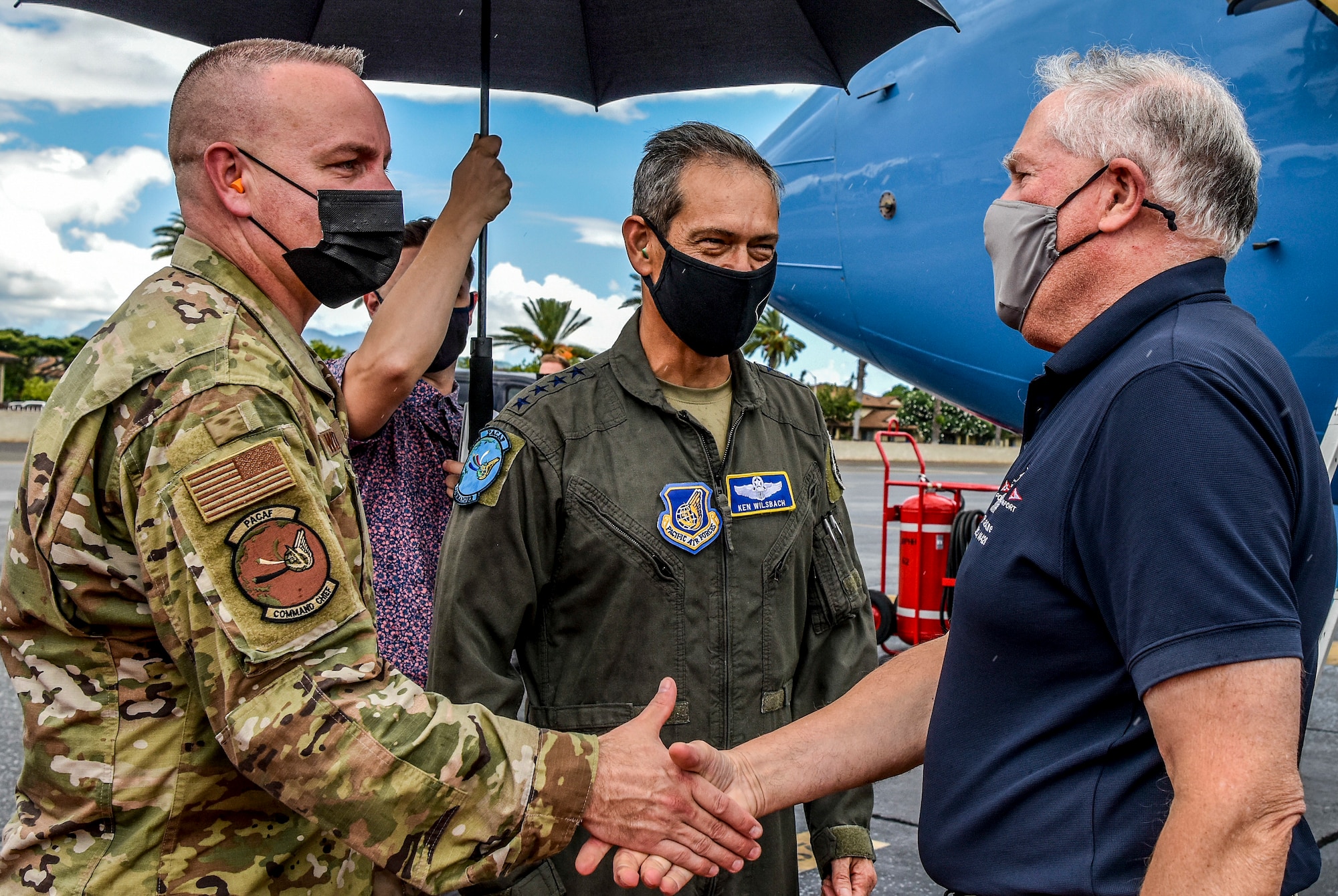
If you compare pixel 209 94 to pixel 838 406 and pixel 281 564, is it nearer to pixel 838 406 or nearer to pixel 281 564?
pixel 281 564

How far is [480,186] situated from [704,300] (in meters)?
0.64

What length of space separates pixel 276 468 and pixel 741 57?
209 centimetres

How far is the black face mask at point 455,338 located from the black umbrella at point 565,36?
0.39ft

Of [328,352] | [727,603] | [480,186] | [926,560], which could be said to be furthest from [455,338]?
[328,352]

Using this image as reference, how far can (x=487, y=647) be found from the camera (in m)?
2.24

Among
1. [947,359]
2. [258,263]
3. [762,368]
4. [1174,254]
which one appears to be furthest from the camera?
[947,359]

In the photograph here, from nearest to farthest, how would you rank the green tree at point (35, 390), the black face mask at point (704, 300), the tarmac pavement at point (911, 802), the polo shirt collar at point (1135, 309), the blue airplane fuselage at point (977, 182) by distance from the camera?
the polo shirt collar at point (1135, 309) < the black face mask at point (704, 300) < the blue airplane fuselage at point (977, 182) < the tarmac pavement at point (911, 802) < the green tree at point (35, 390)

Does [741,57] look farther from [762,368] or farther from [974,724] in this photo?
[974,724]

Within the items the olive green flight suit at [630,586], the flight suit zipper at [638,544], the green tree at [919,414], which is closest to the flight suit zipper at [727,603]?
the olive green flight suit at [630,586]

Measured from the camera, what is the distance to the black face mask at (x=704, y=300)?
8.34 ft

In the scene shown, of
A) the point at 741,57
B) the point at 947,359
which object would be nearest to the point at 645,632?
the point at 741,57

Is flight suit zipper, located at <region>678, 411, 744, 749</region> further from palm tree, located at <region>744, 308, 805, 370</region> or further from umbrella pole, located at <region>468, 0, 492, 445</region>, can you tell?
palm tree, located at <region>744, 308, 805, 370</region>

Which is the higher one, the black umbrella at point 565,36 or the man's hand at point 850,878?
the black umbrella at point 565,36

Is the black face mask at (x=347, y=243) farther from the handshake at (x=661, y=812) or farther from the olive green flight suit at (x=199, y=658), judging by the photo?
the handshake at (x=661, y=812)
